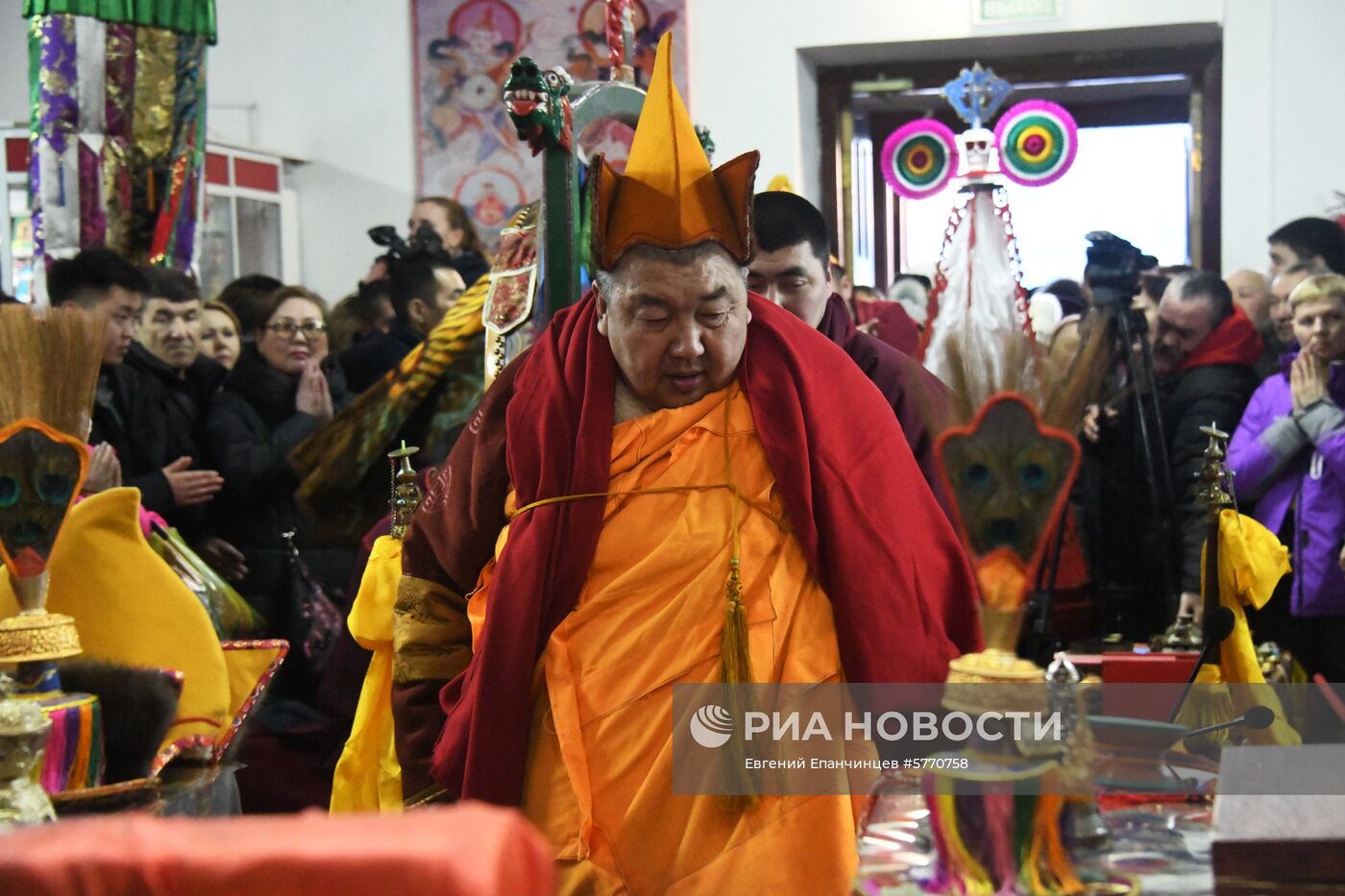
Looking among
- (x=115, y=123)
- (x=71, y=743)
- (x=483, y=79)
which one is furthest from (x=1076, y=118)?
(x=71, y=743)

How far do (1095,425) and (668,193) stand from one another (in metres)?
1.89

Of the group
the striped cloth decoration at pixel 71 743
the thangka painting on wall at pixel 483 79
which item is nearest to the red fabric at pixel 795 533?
the striped cloth decoration at pixel 71 743

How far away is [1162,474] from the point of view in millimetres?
3211

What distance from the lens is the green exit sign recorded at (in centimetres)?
638

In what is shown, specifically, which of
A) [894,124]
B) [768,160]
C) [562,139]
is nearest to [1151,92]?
[894,124]

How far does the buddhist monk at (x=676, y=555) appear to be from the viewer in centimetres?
160

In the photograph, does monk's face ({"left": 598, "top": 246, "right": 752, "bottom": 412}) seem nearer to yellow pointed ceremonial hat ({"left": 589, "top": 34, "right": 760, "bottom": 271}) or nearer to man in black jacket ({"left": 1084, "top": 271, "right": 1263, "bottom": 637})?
yellow pointed ceremonial hat ({"left": 589, "top": 34, "right": 760, "bottom": 271})

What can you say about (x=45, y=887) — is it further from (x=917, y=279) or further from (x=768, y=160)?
(x=768, y=160)

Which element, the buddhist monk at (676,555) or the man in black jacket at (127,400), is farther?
the man in black jacket at (127,400)

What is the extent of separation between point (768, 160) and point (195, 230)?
3042 millimetres

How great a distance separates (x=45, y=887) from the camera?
1.87 feet

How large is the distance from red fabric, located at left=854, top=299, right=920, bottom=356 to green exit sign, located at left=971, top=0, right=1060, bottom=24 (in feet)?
7.36

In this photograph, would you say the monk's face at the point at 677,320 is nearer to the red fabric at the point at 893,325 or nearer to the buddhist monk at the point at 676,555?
the buddhist monk at the point at 676,555

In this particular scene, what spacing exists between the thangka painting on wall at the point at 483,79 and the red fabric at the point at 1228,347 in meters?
4.23
